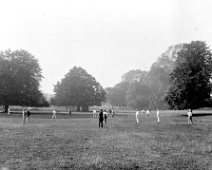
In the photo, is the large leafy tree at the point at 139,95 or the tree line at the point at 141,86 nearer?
the tree line at the point at 141,86

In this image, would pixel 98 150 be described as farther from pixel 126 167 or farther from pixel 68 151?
pixel 126 167

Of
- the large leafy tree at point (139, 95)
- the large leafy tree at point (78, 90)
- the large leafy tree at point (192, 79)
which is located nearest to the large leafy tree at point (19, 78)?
the large leafy tree at point (78, 90)

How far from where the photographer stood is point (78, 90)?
339ft

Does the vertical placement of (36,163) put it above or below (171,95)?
below

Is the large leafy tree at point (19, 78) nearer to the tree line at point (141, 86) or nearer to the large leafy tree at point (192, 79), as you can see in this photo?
the tree line at point (141, 86)

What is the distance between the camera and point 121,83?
148 meters

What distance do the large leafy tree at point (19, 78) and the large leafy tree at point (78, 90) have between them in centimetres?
2386

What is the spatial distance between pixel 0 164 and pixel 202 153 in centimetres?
1041

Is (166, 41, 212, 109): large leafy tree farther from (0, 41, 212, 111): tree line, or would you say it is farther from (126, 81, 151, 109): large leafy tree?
(126, 81, 151, 109): large leafy tree

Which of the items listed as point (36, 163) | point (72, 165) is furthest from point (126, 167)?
point (36, 163)

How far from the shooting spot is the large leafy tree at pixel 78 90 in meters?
103

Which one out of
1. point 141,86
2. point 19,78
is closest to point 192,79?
point 19,78

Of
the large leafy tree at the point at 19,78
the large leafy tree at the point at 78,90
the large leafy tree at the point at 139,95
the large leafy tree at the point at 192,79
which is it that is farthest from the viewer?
the large leafy tree at the point at 139,95

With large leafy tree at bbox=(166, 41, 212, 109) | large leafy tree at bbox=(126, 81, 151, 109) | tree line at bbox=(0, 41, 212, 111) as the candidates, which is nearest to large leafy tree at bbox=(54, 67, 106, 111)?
tree line at bbox=(0, 41, 212, 111)
